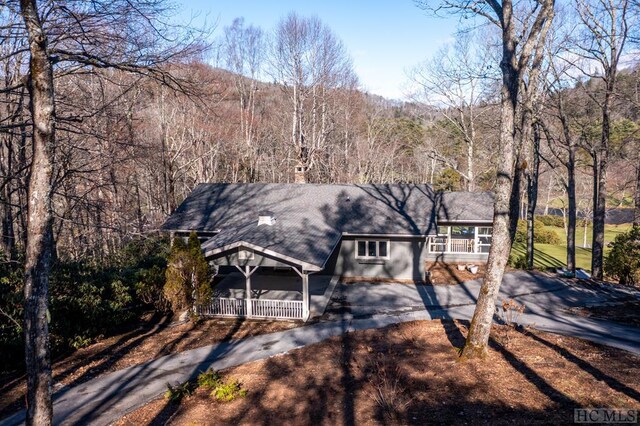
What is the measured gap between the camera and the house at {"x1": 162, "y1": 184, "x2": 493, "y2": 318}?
14844mm

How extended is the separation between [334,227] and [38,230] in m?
13.6

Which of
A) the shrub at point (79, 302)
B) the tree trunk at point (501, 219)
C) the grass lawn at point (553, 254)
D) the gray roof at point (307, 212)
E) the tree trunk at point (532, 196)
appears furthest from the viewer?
the grass lawn at point (553, 254)

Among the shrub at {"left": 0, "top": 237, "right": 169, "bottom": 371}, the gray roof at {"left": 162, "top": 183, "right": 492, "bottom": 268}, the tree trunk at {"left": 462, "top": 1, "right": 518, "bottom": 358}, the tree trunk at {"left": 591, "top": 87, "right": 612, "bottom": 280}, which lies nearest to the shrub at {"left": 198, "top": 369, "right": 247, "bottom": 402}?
the shrub at {"left": 0, "top": 237, "right": 169, "bottom": 371}

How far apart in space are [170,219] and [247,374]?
42.0ft

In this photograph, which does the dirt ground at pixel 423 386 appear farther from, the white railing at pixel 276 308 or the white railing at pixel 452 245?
the white railing at pixel 452 245

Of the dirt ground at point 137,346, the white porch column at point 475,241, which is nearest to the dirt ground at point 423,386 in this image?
the dirt ground at point 137,346

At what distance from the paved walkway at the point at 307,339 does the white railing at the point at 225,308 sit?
2.30 m

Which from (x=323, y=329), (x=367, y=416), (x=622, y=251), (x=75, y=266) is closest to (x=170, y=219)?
(x=75, y=266)

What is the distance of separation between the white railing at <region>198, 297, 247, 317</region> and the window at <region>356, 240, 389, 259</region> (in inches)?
279

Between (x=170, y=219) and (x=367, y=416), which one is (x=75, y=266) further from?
(x=367, y=416)

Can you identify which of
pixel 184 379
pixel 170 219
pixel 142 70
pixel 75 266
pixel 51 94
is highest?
pixel 142 70

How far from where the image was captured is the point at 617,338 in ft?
37.4

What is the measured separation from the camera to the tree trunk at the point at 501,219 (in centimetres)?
956

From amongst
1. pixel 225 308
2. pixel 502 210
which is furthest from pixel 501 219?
pixel 225 308
